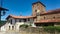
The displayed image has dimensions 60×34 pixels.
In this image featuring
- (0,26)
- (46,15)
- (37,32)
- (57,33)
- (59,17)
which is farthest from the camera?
(0,26)

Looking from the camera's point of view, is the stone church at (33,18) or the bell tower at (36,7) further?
the bell tower at (36,7)

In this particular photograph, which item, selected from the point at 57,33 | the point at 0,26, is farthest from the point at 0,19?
the point at 57,33

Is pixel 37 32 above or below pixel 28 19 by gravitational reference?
below

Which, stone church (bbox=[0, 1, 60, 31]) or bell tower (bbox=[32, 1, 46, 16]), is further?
bell tower (bbox=[32, 1, 46, 16])

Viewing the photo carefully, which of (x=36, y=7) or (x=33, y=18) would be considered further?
(x=36, y=7)

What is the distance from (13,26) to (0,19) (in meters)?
5.76

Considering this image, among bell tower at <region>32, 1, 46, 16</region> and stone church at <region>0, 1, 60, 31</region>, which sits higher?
bell tower at <region>32, 1, 46, 16</region>

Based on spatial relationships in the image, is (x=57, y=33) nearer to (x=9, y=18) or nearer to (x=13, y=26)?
(x=13, y=26)

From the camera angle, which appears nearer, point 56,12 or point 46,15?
point 56,12

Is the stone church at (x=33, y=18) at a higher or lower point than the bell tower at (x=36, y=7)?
lower

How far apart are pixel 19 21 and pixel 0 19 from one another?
7570 millimetres

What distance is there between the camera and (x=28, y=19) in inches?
2099

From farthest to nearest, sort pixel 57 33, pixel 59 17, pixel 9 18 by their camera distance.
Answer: pixel 9 18
pixel 59 17
pixel 57 33

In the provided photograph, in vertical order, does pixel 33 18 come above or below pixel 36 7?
below
